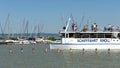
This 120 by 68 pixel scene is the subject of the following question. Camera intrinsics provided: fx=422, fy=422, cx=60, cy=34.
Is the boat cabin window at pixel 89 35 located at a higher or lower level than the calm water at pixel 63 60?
higher

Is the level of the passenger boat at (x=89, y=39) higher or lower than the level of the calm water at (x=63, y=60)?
higher

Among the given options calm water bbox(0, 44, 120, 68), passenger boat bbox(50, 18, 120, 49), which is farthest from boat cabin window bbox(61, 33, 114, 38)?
calm water bbox(0, 44, 120, 68)

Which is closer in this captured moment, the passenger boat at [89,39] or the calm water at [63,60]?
the calm water at [63,60]

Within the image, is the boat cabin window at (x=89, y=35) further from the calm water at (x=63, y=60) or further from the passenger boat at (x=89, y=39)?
the calm water at (x=63, y=60)

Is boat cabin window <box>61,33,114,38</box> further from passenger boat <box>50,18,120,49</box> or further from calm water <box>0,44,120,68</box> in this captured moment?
calm water <box>0,44,120,68</box>

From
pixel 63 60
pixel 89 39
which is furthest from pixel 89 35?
pixel 63 60

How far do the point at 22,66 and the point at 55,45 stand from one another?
38.0m

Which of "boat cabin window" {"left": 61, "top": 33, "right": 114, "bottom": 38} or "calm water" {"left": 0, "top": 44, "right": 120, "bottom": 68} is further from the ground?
"boat cabin window" {"left": 61, "top": 33, "right": 114, "bottom": 38}

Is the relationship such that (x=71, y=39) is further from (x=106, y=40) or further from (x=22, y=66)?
(x=22, y=66)

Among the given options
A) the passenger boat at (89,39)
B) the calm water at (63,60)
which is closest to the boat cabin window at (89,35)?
the passenger boat at (89,39)

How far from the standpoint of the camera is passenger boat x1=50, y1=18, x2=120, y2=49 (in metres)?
96.3

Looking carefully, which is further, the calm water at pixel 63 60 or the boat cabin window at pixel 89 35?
the boat cabin window at pixel 89 35

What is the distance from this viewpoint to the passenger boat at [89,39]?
96.3 m

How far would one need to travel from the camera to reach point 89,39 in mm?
97875
